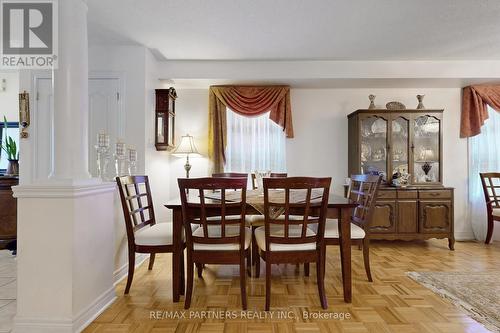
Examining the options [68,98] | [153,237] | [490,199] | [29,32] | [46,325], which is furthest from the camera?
[490,199]

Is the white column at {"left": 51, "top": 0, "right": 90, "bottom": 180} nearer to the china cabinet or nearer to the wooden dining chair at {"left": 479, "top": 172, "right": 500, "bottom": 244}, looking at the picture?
the china cabinet

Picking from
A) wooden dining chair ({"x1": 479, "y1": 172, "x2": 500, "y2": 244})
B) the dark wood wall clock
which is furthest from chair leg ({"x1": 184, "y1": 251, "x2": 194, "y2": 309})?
wooden dining chair ({"x1": 479, "y1": 172, "x2": 500, "y2": 244})

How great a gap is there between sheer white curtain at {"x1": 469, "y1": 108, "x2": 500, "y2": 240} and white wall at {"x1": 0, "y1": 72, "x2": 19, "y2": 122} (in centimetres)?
656

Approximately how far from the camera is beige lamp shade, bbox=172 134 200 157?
3830 millimetres

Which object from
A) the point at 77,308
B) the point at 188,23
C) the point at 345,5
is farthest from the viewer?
the point at 188,23

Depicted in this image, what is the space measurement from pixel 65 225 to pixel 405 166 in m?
3.74

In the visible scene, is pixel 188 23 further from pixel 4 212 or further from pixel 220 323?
pixel 4 212

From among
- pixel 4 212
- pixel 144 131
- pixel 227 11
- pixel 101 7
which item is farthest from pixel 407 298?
pixel 4 212

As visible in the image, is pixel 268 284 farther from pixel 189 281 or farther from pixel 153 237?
pixel 153 237

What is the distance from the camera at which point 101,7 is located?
251cm

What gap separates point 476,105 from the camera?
3.93 meters

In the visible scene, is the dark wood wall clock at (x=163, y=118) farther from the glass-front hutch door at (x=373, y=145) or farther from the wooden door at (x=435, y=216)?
the wooden door at (x=435, y=216)

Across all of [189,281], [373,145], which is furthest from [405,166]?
[189,281]

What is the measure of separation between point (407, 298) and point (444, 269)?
0.96m
